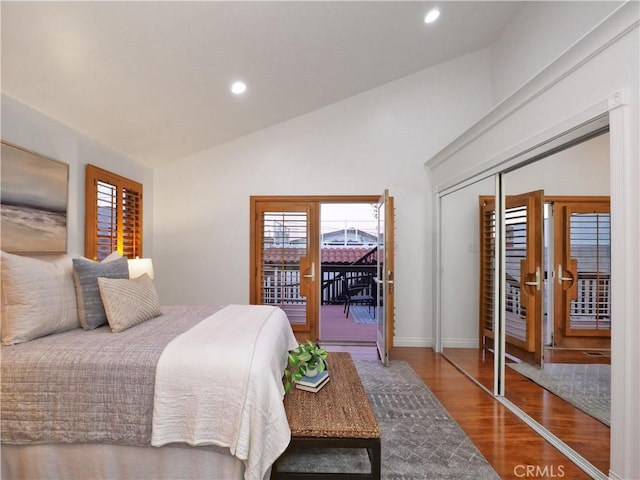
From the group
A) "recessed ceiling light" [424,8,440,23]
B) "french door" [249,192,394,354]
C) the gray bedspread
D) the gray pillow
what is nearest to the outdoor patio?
"french door" [249,192,394,354]

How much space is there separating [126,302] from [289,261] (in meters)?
2.20

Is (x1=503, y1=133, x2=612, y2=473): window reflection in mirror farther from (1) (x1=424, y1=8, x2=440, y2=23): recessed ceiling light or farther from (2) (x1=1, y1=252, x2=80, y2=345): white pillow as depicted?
(2) (x1=1, y1=252, x2=80, y2=345): white pillow

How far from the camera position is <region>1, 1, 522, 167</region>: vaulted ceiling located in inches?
74.8

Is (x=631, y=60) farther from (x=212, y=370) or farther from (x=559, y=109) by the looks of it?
(x=212, y=370)

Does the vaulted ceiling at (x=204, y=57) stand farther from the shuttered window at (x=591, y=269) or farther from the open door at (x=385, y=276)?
the shuttered window at (x=591, y=269)

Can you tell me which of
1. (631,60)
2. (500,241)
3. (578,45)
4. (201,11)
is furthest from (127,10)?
(500,241)

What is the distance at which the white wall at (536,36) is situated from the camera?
2.58 m

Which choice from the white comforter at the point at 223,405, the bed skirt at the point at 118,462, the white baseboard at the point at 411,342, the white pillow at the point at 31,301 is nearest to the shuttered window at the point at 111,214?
the white pillow at the point at 31,301

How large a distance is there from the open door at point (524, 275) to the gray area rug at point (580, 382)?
4.4 inches

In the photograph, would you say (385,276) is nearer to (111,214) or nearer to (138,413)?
(138,413)

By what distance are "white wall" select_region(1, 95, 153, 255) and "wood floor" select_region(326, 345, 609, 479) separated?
3.46 meters

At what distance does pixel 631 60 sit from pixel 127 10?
2.73 meters

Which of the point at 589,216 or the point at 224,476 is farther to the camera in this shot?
the point at 589,216

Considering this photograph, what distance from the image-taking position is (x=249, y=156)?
396cm
